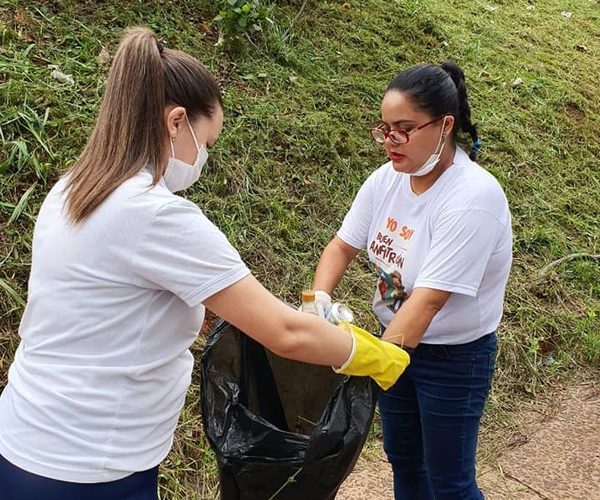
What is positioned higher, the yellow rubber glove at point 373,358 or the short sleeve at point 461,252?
the short sleeve at point 461,252

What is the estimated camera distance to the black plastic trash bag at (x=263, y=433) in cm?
171

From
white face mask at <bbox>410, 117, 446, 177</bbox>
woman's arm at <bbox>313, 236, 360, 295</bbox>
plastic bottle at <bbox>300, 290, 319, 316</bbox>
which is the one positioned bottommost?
woman's arm at <bbox>313, 236, 360, 295</bbox>

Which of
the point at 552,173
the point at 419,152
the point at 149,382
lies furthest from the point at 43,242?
the point at 552,173

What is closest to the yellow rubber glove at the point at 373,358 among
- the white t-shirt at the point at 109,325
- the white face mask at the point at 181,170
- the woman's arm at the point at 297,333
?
the woman's arm at the point at 297,333

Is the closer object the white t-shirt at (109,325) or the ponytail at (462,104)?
the white t-shirt at (109,325)

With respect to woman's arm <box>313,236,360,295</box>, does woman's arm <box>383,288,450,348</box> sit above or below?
above

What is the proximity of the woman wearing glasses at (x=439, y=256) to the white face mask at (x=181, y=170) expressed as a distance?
0.57 m

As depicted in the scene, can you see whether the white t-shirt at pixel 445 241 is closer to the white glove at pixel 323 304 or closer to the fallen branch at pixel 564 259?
the white glove at pixel 323 304

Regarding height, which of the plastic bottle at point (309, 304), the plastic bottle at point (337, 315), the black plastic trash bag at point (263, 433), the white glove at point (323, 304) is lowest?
the black plastic trash bag at point (263, 433)

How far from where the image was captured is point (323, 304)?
1949 mm

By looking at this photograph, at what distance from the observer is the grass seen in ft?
10.8

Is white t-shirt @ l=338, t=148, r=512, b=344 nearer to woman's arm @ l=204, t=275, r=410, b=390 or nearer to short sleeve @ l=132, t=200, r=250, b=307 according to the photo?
woman's arm @ l=204, t=275, r=410, b=390

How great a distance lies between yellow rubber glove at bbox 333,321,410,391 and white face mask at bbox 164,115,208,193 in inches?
19.2

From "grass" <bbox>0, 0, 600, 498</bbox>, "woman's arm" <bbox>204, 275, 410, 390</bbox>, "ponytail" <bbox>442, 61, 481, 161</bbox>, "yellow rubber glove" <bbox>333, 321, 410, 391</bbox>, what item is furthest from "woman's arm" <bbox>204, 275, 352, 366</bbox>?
"grass" <bbox>0, 0, 600, 498</bbox>
